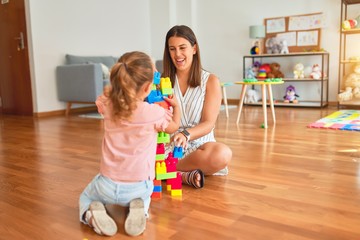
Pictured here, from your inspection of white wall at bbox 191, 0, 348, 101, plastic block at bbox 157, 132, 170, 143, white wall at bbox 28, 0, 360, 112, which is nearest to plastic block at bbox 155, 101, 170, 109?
plastic block at bbox 157, 132, 170, 143

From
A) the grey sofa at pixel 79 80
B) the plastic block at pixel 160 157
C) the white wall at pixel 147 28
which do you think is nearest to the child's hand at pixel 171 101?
the plastic block at pixel 160 157

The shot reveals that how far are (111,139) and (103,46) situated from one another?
13.8ft

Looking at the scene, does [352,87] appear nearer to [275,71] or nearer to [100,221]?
[275,71]

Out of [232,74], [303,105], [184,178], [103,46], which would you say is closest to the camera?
[184,178]

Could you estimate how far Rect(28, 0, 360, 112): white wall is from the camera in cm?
443

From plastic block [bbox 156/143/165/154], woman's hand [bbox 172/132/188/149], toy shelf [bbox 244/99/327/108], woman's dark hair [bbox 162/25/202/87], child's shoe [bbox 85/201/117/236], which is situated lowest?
toy shelf [bbox 244/99/327/108]

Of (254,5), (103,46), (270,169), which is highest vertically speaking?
(254,5)

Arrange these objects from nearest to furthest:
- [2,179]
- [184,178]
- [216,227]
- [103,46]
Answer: [216,227] < [184,178] < [2,179] < [103,46]

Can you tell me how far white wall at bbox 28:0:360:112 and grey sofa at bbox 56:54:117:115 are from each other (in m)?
0.14

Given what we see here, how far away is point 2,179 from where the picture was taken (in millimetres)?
1794

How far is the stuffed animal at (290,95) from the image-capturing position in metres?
4.95

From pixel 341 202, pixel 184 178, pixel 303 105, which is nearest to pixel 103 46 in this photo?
pixel 303 105

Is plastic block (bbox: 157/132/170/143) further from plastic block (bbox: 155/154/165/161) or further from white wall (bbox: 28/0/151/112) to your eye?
white wall (bbox: 28/0/151/112)

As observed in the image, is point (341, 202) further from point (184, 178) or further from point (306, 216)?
point (184, 178)
